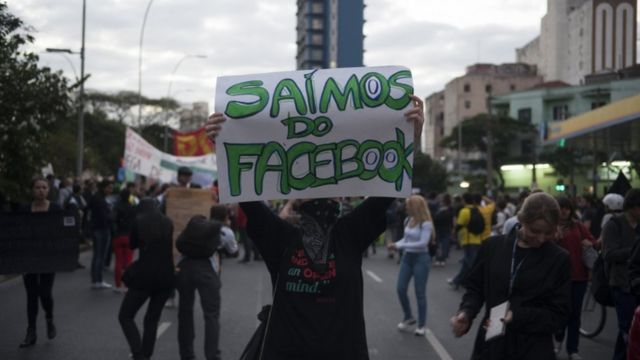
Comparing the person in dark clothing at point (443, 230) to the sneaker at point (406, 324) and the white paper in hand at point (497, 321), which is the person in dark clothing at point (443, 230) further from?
the white paper in hand at point (497, 321)

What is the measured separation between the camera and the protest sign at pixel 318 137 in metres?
4.70

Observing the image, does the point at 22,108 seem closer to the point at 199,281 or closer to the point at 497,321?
the point at 199,281

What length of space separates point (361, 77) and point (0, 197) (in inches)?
341

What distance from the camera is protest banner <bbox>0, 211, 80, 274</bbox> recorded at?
9.27m

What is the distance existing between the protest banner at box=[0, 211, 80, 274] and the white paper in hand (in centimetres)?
620

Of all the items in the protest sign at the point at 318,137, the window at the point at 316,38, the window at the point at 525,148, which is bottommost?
the protest sign at the point at 318,137

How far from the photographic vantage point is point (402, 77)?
473 cm

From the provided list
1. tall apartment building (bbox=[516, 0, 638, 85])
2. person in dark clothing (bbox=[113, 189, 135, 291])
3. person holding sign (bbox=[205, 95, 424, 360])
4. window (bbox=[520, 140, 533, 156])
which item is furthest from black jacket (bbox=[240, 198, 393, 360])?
tall apartment building (bbox=[516, 0, 638, 85])

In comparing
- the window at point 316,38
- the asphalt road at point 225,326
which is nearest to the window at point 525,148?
the window at point 316,38

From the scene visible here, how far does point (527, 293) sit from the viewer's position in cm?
446

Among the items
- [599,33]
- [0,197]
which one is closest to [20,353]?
[0,197]

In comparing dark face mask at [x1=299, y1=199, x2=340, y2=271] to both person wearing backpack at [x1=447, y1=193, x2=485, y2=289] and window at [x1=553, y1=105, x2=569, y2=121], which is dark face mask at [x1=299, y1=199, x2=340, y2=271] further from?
window at [x1=553, y1=105, x2=569, y2=121]

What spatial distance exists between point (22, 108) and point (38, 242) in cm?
315

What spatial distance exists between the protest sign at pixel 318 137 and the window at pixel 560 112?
243 ft
